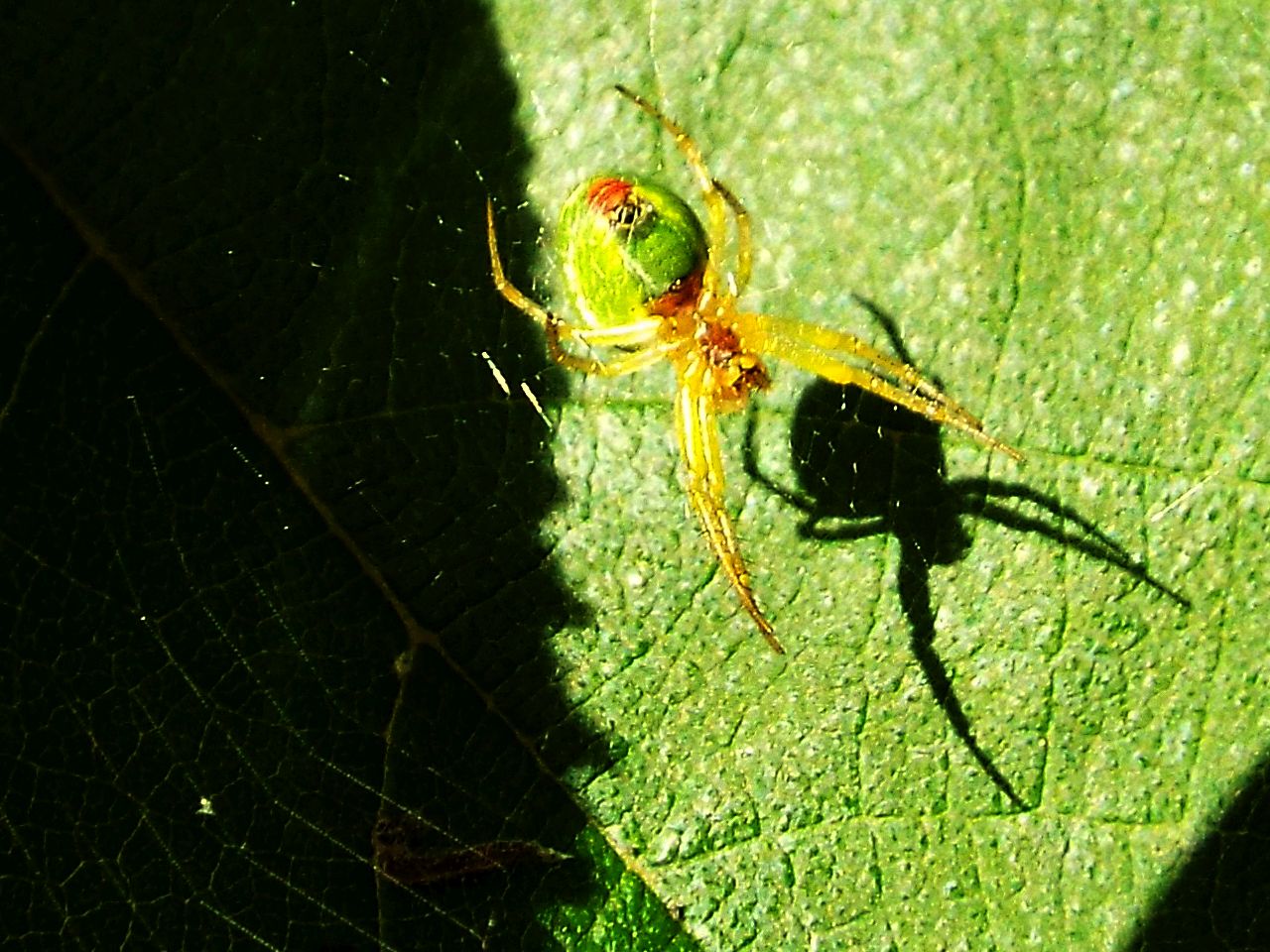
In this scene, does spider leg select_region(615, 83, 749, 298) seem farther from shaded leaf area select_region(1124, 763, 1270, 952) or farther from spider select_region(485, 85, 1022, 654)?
shaded leaf area select_region(1124, 763, 1270, 952)

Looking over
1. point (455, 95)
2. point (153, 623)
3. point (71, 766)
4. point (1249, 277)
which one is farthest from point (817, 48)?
point (71, 766)

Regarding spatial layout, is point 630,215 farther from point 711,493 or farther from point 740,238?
point 711,493

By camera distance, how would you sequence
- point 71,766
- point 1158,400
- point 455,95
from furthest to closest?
point 1158,400 < point 455,95 < point 71,766

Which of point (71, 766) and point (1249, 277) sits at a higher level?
point (1249, 277)

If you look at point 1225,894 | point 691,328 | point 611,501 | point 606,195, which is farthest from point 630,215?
point 1225,894

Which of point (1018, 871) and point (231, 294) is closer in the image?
point (231, 294)

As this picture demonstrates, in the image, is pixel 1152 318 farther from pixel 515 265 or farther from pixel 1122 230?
pixel 515 265

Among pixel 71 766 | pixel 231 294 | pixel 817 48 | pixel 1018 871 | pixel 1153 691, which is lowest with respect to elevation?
pixel 71 766

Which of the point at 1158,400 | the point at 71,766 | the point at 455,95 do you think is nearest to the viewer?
the point at 71,766
